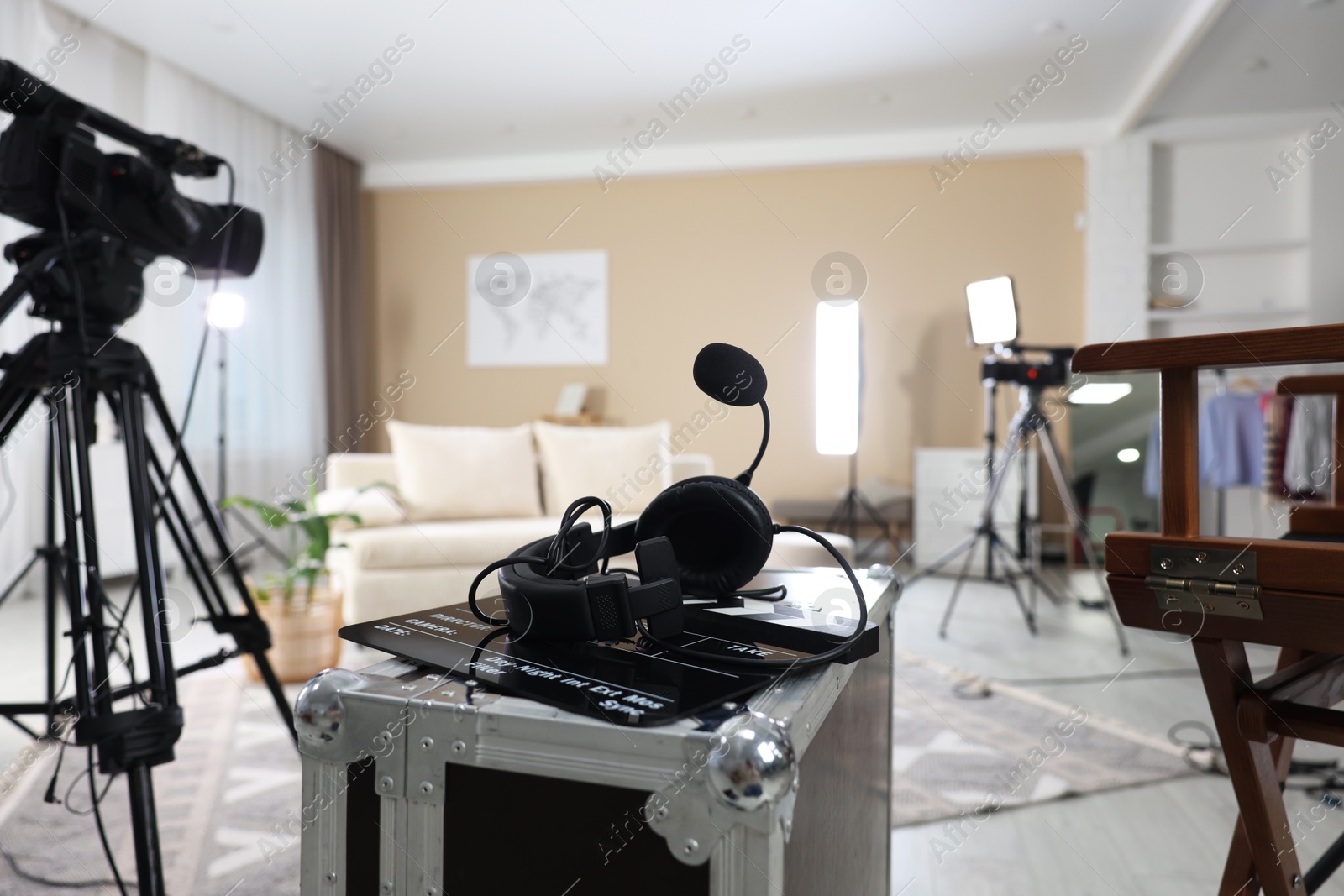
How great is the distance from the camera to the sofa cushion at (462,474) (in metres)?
3.17

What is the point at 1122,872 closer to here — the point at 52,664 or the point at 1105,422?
the point at 52,664

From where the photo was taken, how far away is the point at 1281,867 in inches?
29.3

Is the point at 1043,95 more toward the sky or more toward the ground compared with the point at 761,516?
more toward the sky

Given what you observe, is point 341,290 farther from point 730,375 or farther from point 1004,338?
point 730,375

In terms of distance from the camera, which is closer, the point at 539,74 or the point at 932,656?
the point at 932,656

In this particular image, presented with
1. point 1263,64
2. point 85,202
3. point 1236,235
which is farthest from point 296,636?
point 1236,235

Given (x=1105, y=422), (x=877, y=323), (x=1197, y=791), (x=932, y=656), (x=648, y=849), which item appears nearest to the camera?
(x=648, y=849)

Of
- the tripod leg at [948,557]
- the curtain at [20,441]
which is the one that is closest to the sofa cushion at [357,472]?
the curtain at [20,441]

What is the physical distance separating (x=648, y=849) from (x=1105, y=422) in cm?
504

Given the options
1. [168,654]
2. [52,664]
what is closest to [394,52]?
[52,664]

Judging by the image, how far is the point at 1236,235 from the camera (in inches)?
187

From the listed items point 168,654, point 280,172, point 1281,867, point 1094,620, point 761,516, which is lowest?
point 1094,620

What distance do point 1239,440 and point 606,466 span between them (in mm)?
3105

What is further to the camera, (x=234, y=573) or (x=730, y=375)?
(x=234, y=573)
